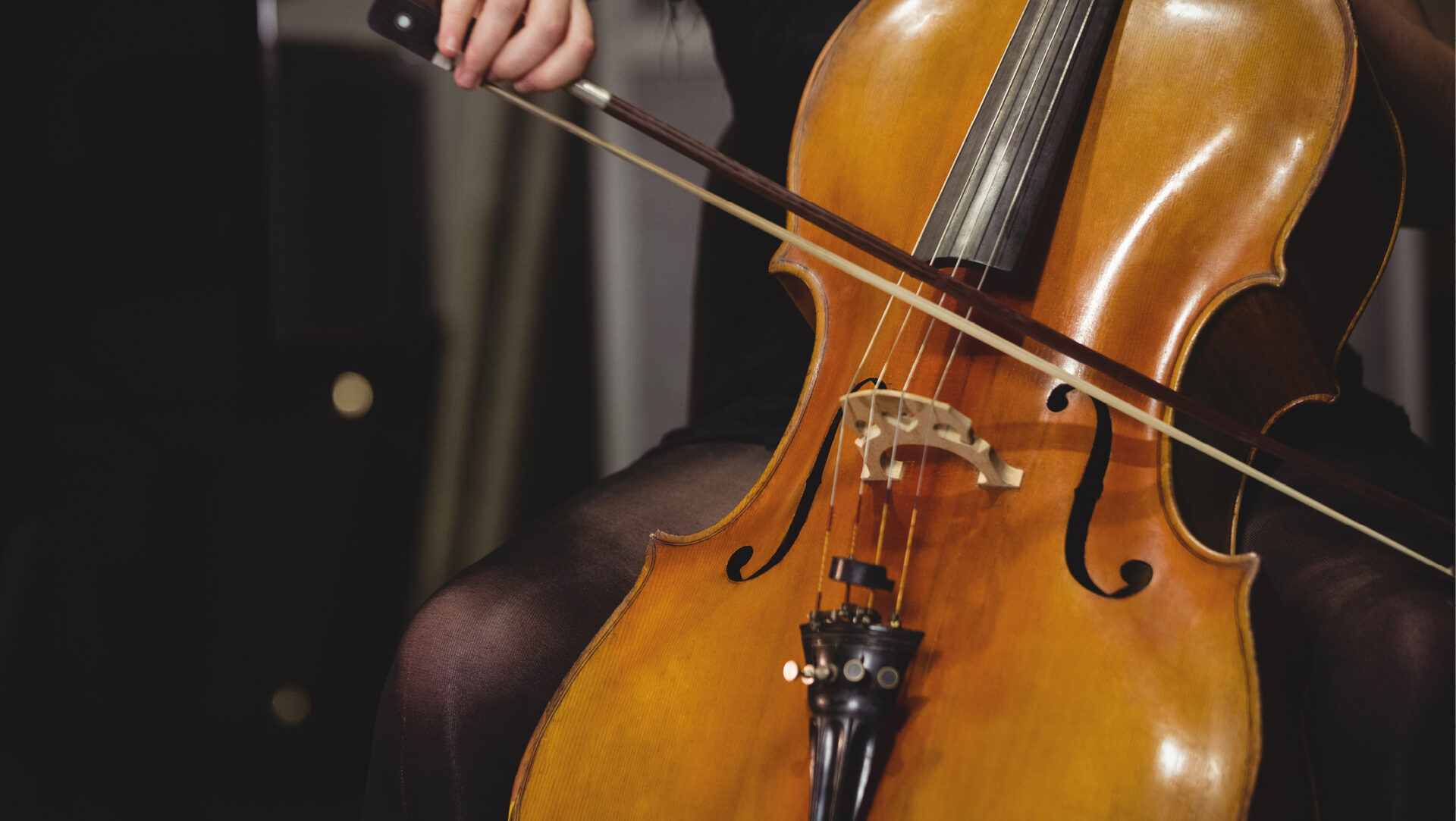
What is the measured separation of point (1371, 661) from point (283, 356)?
1.19 metres

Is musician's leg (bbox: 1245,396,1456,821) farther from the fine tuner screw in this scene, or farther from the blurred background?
the blurred background

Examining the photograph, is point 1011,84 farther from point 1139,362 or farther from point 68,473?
point 68,473

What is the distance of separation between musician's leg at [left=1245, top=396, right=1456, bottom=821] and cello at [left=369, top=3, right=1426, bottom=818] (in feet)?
0.27

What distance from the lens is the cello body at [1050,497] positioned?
37 centimetres

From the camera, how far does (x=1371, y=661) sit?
42 cm

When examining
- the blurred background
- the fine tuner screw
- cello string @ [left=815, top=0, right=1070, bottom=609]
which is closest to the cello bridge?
cello string @ [left=815, top=0, right=1070, bottom=609]

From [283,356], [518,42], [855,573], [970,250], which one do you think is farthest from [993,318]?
[283,356]

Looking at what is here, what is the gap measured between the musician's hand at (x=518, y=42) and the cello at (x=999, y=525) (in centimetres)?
20

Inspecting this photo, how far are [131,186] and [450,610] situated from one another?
81 centimetres

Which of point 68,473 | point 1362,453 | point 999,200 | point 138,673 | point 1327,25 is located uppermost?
point 1327,25

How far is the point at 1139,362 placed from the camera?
0.47 meters

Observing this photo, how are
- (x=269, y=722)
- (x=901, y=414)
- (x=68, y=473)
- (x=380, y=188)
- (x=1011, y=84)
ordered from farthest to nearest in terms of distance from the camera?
(x=380, y=188) < (x=269, y=722) < (x=68, y=473) < (x=1011, y=84) < (x=901, y=414)

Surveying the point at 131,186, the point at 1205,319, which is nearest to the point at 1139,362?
the point at 1205,319

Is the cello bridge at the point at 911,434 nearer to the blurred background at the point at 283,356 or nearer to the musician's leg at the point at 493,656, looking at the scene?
the musician's leg at the point at 493,656
